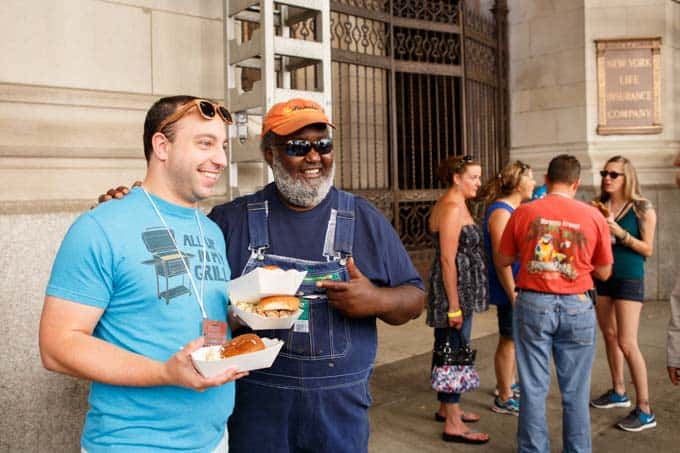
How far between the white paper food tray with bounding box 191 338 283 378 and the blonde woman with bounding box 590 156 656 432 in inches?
150

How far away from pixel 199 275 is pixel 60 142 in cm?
255

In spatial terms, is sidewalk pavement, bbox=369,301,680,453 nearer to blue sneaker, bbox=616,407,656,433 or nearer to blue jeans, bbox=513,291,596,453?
blue sneaker, bbox=616,407,656,433

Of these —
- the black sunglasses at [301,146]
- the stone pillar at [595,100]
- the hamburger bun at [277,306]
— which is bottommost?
the hamburger bun at [277,306]

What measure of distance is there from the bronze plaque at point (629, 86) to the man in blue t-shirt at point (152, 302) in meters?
8.98

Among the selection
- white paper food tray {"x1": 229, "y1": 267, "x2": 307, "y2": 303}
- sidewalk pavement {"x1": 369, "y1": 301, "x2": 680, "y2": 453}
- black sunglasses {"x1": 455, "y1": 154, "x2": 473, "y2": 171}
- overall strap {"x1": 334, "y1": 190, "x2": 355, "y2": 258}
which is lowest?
sidewalk pavement {"x1": 369, "y1": 301, "x2": 680, "y2": 453}

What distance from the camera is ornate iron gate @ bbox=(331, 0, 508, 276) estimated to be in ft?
27.9

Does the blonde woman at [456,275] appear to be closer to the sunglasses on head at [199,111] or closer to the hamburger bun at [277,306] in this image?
the hamburger bun at [277,306]

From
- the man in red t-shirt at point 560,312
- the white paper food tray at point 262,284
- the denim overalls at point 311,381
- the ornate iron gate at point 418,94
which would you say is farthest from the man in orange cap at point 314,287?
the ornate iron gate at point 418,94

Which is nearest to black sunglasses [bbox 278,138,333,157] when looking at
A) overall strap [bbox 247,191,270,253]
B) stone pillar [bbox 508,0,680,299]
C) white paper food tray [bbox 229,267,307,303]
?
overall strap [bbox 247,191,270,253]

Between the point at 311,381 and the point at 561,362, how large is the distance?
7.17ft

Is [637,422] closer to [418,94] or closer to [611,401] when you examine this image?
[611,401]

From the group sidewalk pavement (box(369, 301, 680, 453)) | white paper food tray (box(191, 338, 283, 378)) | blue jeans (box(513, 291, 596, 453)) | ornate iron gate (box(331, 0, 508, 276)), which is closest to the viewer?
white paper food tray (box(191, 338, 283, 378))

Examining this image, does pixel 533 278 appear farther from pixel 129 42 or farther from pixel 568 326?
pixel 129 42

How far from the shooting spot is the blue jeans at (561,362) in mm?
4020
